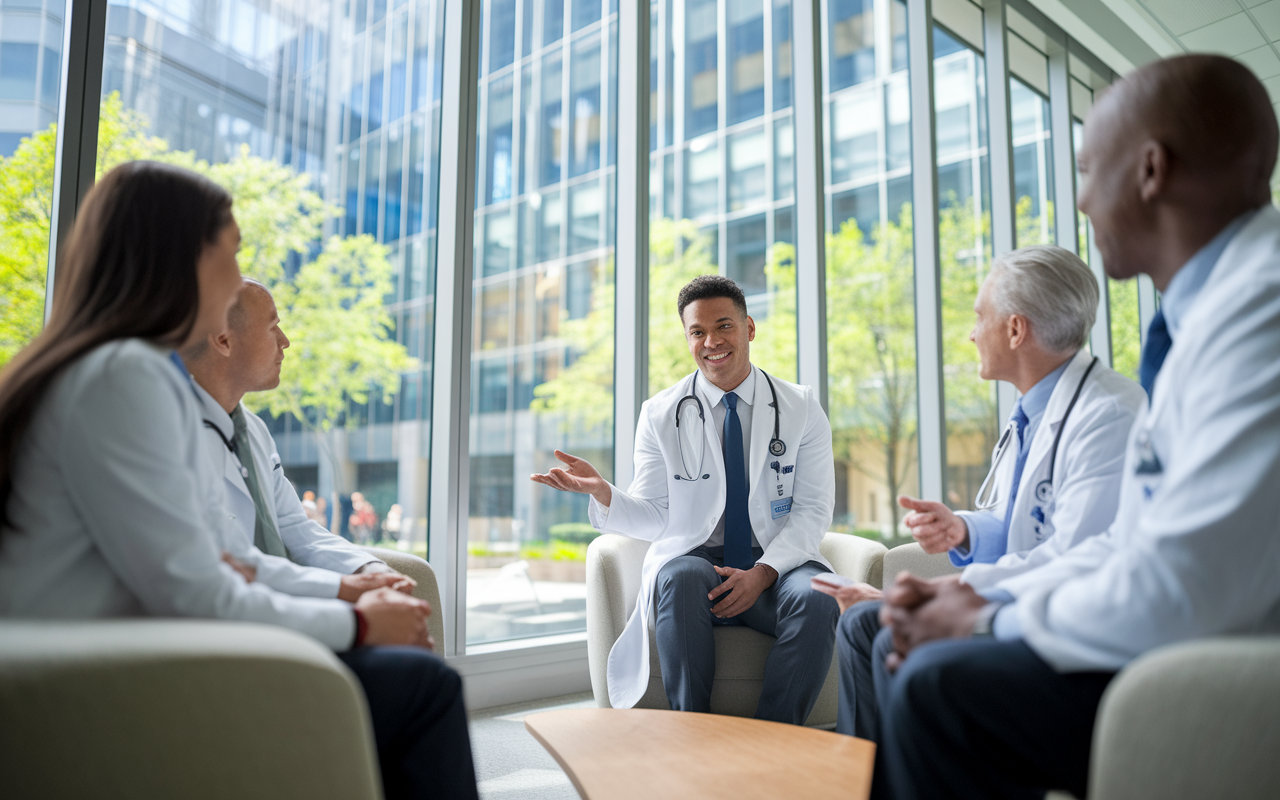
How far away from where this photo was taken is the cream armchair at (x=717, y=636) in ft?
7.18

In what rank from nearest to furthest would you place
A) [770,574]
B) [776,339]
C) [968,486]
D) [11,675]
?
[11,675], [770,574], [776,339], [968,486]

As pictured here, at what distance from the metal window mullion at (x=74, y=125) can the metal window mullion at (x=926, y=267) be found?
392 cm

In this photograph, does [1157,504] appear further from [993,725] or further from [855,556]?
[855,556]

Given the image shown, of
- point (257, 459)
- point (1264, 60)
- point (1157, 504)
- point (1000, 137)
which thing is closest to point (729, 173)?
point (1000, 137)

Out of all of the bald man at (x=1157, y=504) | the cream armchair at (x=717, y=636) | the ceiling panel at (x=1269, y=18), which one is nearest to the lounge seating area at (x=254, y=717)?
the bald man at (x=1157, y=504)

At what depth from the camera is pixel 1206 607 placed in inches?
37.4

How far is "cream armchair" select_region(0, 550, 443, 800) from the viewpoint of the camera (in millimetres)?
836

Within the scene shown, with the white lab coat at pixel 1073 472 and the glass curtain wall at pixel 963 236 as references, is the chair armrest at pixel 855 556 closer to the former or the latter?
the white lab coat at pixel 1073 472

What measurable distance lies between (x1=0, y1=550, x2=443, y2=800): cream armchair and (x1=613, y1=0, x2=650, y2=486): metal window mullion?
2444 mm

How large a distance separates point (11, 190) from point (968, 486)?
470 cm

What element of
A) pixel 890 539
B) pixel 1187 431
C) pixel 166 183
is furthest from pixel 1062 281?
pixel 890 539

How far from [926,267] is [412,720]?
13.4 feet

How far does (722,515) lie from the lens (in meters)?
2.51

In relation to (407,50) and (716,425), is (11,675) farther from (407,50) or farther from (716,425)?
(407,50)
